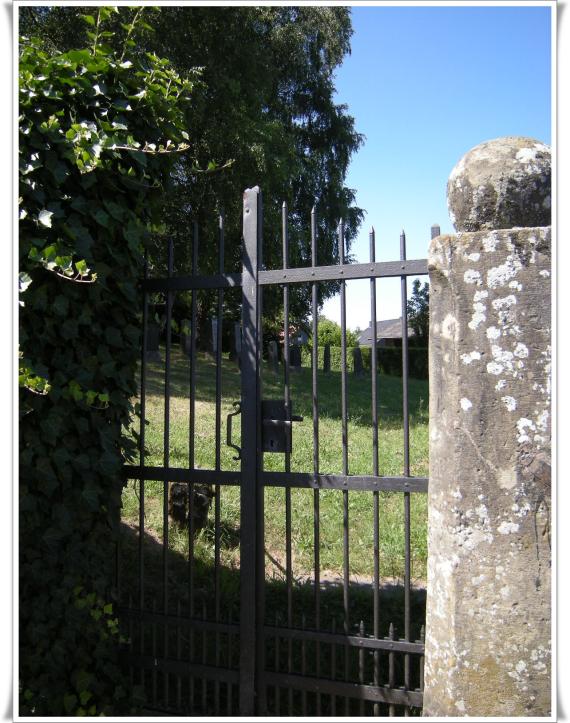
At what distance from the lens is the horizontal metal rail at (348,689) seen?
299cm

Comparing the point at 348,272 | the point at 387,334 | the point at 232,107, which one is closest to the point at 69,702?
the point at 348,272

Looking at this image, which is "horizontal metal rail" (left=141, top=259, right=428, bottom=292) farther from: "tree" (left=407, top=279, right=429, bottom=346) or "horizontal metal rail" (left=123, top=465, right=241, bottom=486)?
"tree" (left=407, top=279, right=429, bottom=346)

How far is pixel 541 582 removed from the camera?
2283 mm

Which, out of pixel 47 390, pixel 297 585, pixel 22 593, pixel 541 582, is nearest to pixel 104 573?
pixel 22 593

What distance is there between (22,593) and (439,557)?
2126 mm

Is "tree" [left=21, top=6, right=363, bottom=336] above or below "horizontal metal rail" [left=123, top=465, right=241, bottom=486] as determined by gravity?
above

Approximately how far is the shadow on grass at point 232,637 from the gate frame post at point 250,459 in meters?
0.08

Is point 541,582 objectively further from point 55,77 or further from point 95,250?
point 55,77

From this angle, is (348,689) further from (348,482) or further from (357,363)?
(357,363)

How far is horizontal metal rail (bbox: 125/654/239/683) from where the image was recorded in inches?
130

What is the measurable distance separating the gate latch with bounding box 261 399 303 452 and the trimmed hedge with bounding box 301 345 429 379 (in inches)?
504

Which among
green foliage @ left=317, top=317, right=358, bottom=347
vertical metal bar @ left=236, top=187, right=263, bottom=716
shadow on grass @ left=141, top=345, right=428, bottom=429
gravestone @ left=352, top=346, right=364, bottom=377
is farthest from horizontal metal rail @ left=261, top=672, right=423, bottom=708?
green foliage @ left=317, top=317, right=358, bottom=347

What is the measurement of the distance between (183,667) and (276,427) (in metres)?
1.46

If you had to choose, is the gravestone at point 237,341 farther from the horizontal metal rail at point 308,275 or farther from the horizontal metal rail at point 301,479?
the horizontal metal rail at point 301,479
